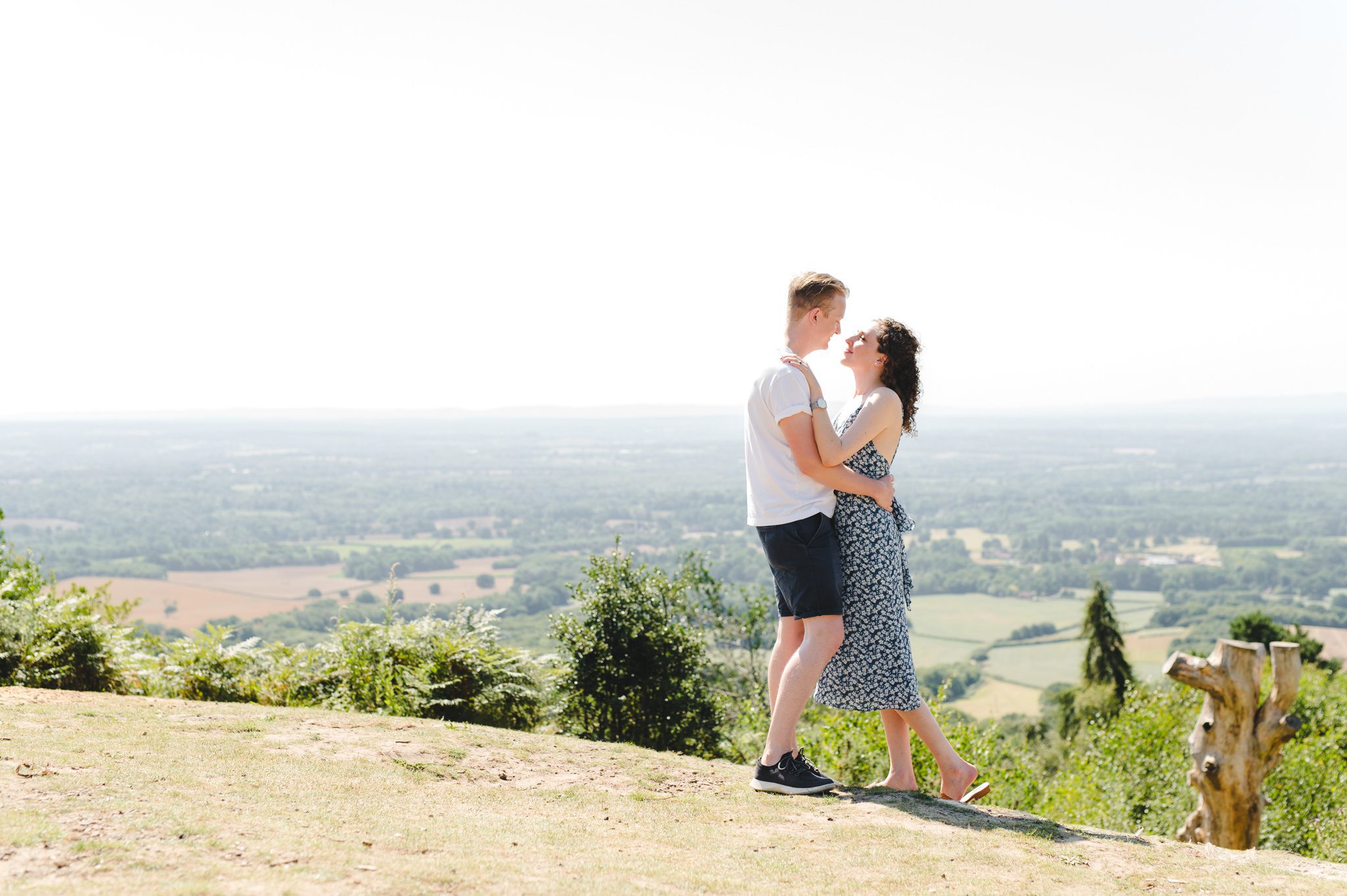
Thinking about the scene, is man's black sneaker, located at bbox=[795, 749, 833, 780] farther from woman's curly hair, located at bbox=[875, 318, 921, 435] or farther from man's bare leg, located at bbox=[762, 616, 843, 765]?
woman's curly hair, located at bbox=[875, 318, 921, 435]

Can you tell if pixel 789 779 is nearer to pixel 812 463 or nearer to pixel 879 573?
pixel 879 573

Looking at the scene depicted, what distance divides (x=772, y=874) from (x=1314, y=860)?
2790 millimetres

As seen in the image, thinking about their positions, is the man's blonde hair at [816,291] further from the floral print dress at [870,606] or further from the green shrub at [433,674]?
the green shrub at [433,674]

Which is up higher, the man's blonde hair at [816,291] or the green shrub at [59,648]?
the man's blonde hair at [816,291]

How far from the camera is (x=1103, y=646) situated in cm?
3425

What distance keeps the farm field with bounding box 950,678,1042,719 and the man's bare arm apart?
45.5 meters

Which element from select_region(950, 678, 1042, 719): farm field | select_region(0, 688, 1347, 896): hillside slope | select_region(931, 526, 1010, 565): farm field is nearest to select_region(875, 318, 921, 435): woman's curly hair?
select_region(0, 688, 1347, 896): hillside slope

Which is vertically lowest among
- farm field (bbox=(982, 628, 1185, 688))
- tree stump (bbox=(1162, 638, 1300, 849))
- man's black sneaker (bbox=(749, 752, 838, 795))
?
farm field (bbox=(982, 628, 1185, 688))

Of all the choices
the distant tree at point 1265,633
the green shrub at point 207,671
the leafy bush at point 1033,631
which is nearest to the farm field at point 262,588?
the distant tree at point 1265,633

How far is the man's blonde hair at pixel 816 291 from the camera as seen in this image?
15.8 ft

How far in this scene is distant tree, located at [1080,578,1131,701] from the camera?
33969 mm

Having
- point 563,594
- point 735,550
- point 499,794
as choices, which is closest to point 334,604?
point 563,594

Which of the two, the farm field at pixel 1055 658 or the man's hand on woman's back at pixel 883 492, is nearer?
the man's hand on woman's back at pixel 883 492

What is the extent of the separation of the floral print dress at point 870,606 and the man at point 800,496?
142mm
